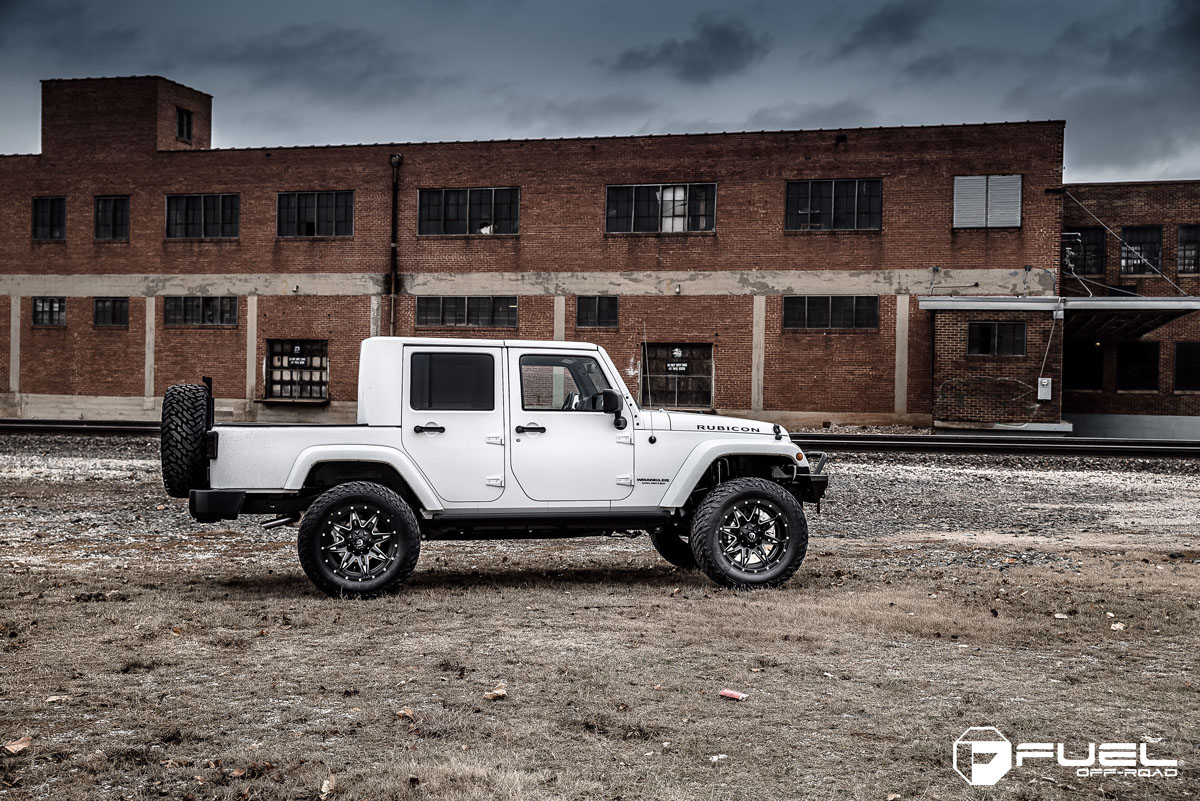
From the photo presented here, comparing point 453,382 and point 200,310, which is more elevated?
point 200,310

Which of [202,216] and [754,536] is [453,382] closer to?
[754,536]

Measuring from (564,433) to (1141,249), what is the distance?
34.7 m

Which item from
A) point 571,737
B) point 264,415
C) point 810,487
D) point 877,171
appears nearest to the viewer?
point 571,737

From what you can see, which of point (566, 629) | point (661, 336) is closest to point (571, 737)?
point (566, 629)

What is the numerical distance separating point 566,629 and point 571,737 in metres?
2.22

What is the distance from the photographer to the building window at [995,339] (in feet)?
92.8

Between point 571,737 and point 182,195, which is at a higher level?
point 182,195

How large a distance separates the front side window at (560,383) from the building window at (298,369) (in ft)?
82.4

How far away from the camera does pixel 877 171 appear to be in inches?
1166

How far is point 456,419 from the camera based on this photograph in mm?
8219

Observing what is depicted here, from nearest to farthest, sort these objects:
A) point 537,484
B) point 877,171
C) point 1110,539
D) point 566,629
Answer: point 566,629 < point 537,484 < point 1110,539 < point 877,171

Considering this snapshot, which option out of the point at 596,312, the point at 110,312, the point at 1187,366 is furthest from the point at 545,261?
the point at 1187,366

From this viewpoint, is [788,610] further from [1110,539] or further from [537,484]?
[1110,539]

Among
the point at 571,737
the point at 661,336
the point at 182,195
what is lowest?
the point at 571,737
